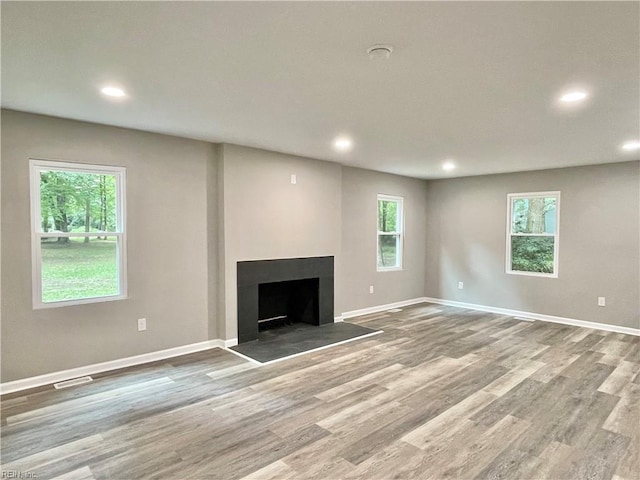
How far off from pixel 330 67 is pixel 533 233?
17.4 ft

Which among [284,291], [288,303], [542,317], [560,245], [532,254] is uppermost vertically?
[560,245]

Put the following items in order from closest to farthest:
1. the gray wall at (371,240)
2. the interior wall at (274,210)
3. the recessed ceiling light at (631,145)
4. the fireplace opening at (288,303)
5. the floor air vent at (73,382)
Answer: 1. the floor air vent at (73,382)
2. the recessed ceiling light at (631,145)
3. the interior wall at (274,210)
4. the fireplace opening at (288,303)
5. the gray wall at (371,240)

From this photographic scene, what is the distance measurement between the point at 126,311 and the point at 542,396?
4.02 metres

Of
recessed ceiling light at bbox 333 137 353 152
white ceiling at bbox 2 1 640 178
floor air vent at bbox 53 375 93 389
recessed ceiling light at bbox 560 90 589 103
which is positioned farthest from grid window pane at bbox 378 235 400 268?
floor air vent at bbox 53 375 93 389

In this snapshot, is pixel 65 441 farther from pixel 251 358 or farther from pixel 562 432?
pixel 562 432

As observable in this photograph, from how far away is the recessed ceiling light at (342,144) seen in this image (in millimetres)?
4172

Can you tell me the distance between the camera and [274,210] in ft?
16.0

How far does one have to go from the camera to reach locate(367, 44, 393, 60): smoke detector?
2.03 metres

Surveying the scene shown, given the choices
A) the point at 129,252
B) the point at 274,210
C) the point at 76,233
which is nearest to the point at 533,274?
the point at 274,210

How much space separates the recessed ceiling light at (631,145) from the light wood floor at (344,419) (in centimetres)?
241

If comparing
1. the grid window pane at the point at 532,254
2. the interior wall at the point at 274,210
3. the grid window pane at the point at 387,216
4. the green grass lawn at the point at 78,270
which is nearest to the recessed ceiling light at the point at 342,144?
the interior wall at the point at 274,210

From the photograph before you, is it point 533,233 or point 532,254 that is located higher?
point 533,233

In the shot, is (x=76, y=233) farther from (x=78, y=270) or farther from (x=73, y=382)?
(x=73, y=382)

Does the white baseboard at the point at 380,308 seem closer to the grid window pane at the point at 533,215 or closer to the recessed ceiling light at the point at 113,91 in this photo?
the grid window pane at the point at 533,215
